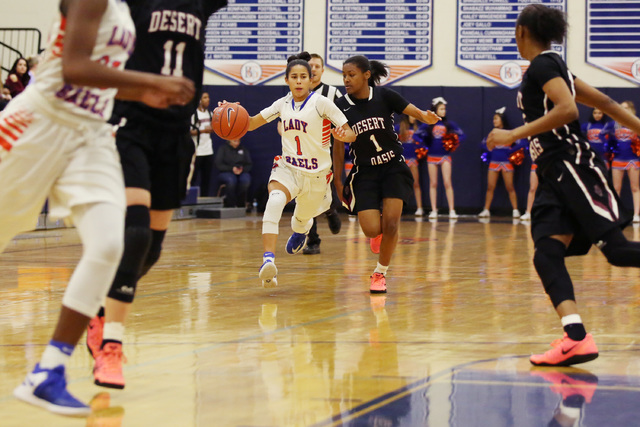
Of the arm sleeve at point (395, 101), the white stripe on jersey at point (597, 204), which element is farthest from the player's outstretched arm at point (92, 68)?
the arm sleeve at point (395, 101)

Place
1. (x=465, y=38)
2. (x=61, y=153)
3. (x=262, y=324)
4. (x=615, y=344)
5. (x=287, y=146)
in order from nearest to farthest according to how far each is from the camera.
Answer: (x=61, y=153) → (x=615, y=344) → (x=262, y=324) → (x=287, y=146) → (x=465, y=38)

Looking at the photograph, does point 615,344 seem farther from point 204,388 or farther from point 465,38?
point 465,38

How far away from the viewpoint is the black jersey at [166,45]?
3787mm

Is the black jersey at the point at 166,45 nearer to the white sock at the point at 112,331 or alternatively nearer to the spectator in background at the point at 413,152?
the white sock at the point at 112,331

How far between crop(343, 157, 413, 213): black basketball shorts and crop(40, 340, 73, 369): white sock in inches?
159

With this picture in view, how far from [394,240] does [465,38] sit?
37.2 ft

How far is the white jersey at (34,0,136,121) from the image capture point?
2.99m

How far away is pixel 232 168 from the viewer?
16.8 m

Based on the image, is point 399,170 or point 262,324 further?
point 399,170

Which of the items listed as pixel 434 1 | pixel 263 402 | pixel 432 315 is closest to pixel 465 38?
pixel 434 1

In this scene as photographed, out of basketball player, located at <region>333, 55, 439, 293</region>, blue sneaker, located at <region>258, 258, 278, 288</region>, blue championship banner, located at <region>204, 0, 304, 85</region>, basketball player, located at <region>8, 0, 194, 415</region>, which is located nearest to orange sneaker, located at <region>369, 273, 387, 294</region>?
basketball player, located at <region>333, 55, 439, 293</region>

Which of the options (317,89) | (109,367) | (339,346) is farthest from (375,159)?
(109,367)

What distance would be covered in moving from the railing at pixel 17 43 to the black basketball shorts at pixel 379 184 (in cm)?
1199

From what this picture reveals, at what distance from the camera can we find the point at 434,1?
17375 millimetres
